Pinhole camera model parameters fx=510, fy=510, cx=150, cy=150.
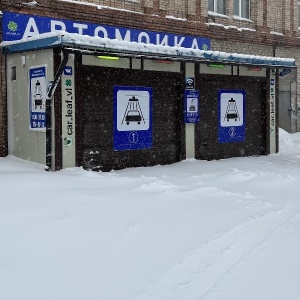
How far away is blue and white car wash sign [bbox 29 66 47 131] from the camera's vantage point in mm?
10586

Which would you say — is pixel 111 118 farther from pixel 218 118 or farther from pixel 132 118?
pixel 218 118

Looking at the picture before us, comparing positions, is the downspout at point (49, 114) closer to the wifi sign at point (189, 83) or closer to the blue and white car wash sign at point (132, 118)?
the blue and white car wash sign at point (132, 118)

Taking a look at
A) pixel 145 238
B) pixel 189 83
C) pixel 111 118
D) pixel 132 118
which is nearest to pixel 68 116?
pixel 111 118

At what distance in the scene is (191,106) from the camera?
1305 centimetres

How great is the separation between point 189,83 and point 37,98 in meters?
4.13

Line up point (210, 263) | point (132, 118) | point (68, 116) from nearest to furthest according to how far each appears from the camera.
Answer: point (210, 263) → point (68, 116) → point (132, 118)

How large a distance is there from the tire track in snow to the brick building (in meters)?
7.54

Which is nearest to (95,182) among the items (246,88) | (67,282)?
(67,282)

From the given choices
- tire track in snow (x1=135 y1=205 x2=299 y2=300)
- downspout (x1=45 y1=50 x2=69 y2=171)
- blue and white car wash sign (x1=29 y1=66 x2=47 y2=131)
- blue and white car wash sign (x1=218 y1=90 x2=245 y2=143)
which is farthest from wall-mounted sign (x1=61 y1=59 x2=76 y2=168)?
tire track in snow (x1=135 y1=205 x2=299 y2=300)

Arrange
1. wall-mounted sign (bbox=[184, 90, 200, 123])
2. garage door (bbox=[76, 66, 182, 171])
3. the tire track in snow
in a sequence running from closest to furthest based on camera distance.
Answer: the tire track in snow
garage door (bbox=[76, 66, 182, 171])
wall-mounted sign (bbox=[184, 90, 200, 123])

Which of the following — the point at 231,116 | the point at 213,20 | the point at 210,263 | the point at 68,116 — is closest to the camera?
the point at 210,263

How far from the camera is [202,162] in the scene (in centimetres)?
1287

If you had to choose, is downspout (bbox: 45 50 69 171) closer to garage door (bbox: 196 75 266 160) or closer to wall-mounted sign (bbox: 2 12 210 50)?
wall-mounted sign (bbox: 2 12 210 50)

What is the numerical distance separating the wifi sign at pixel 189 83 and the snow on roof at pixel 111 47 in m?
0.85
